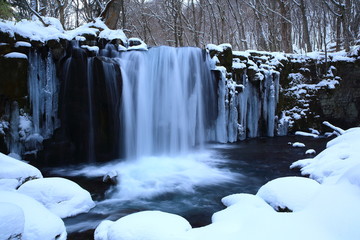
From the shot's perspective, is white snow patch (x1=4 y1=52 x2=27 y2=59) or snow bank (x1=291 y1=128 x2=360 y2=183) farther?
white snow patch (x1=4 y1=52 x2=27 y2=59)

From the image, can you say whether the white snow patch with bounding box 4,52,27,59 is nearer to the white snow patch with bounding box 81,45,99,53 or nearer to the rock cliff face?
the white snow patch with bounding box 81,45,99,53

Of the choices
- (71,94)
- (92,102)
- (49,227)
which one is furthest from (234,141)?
(49,227)

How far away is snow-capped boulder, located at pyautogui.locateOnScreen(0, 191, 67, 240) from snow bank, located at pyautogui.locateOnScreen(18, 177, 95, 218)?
66 cm

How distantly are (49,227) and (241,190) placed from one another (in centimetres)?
395

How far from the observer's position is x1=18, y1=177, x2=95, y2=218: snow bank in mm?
3873

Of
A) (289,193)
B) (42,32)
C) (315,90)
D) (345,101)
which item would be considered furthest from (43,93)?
(345,101)

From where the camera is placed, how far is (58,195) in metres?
4.02

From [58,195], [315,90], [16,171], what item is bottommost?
[58,195]

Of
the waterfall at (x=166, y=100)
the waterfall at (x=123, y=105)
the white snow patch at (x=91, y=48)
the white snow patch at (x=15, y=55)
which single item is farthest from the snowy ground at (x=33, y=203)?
the white snow patch at (x=91, y=48)

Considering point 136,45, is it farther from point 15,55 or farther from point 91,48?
point 15,55

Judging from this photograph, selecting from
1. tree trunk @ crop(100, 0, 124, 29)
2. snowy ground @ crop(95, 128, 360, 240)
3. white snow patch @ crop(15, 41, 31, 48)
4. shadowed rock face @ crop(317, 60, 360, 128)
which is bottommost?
snowy ground @ crop(95, 128, 360, 240)

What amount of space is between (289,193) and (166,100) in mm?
6523

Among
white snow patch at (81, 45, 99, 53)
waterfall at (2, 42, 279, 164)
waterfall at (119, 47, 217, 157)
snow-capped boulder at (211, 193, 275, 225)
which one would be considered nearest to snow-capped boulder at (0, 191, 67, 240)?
snow-capped boulder at (211, 193, 275, 225)

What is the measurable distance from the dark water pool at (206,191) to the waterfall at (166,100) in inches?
56.7
